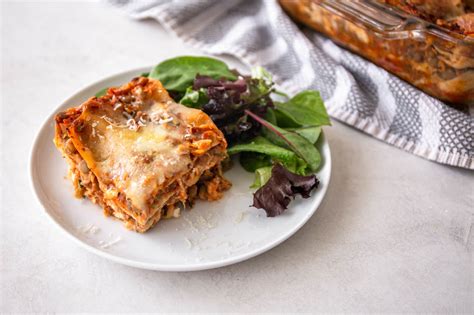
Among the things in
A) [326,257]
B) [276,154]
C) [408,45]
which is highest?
[408,45]

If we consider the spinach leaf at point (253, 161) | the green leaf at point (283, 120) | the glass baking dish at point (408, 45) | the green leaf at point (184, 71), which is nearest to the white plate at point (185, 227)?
the spinach leaf at point (253, 161)

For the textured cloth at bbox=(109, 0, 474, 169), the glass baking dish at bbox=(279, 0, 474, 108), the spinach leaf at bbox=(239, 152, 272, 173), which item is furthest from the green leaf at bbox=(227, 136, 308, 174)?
the glass baking dish at bbox=(279, 0, 474, 108)

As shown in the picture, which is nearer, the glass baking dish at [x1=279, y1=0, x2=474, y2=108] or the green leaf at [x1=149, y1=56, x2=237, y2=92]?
the glass baking dish at [x1=279, y1=0, x2=474, y2=108]

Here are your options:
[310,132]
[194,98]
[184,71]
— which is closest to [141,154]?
[194,98]

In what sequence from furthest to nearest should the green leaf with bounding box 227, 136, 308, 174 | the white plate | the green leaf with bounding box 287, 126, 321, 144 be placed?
the green leaf with bounding box 287, 126, 321, 144, the green leaf with bounding box 227, 136, 308, 174, the white plate

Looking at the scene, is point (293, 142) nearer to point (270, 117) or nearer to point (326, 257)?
point (270, 117)

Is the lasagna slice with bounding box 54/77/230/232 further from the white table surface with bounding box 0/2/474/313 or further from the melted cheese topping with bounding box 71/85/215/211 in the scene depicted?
the white table surface with bounding box 0/2/474/313
